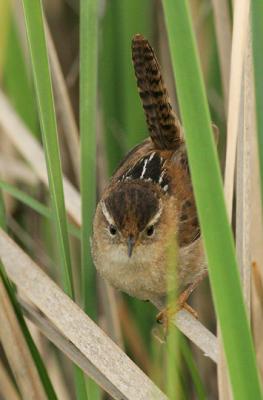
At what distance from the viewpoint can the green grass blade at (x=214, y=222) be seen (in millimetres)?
1569

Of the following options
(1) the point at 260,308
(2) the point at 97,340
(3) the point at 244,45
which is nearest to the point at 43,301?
(2) the point at 97,340

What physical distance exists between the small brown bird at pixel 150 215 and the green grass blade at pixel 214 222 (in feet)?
3.16

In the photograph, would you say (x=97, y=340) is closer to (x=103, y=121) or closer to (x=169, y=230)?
(x=169, y=230)

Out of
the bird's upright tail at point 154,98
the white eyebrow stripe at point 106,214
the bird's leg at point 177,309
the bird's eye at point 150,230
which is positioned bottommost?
the bird's leg at point 177,309

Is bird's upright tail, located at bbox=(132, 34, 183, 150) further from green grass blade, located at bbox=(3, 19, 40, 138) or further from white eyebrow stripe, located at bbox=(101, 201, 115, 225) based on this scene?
green grass blade, located at bbox=(3, 19, 40, 138)

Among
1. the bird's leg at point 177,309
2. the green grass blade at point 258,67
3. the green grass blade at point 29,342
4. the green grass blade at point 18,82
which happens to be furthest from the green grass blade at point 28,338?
the green grass blade at point 18,82

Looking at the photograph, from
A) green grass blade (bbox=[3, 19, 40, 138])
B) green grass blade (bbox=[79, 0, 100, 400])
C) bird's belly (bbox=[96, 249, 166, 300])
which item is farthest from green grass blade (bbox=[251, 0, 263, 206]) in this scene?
green grass blade (bbox=[3, 19, 40, 138])

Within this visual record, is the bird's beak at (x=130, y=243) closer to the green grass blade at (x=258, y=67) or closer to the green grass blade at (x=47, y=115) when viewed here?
the green grass blade at (x=47, y=115)

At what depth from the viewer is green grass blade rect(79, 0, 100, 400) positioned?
2.16 m

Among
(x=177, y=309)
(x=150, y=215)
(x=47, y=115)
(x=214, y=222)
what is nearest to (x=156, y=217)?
(x=150, y=215)

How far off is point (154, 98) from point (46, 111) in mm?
761

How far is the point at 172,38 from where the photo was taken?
1.55 meters

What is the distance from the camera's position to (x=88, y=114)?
220 cm

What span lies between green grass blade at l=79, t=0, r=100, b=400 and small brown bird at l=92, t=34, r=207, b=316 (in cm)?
34
